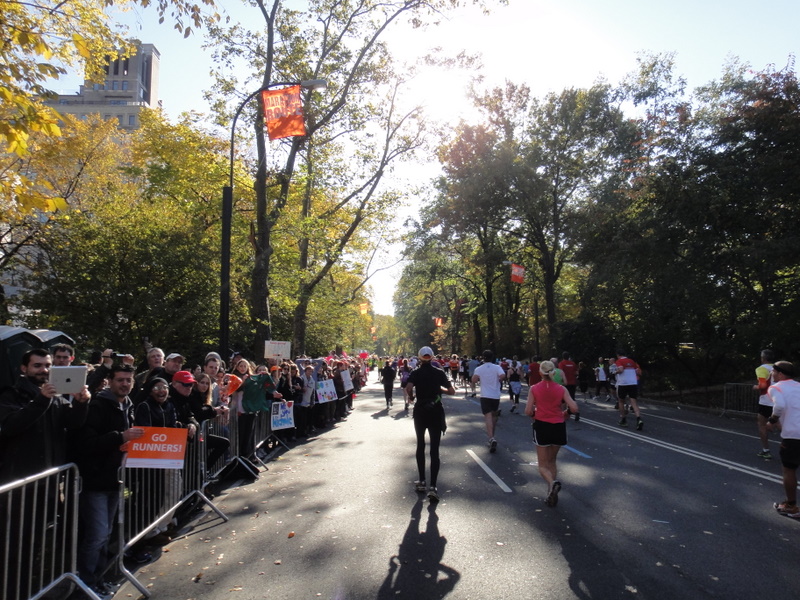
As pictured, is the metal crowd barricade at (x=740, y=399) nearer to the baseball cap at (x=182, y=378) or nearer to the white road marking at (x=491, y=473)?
the white road marking at (x=491, y=473)

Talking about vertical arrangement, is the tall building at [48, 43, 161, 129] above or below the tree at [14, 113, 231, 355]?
above

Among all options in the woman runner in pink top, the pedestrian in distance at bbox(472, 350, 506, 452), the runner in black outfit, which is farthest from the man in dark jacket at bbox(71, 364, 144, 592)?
the pedestrian in distance at bbox(472, 350, 506, 452)

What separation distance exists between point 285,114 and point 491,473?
365 inches

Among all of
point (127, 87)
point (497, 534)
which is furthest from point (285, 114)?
point (127, 87)

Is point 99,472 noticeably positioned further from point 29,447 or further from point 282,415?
point 282,415

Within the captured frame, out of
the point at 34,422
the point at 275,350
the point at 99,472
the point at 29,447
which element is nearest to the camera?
the point at 34,422

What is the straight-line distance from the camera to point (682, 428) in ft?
48.5

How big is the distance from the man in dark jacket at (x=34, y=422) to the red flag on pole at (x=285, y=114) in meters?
9.84

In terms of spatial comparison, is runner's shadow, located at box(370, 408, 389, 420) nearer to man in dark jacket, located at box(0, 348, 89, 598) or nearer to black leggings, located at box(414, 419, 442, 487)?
black leggings, located at box(414, 419, 442, 487)

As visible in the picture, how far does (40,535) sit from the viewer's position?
13.8 feet

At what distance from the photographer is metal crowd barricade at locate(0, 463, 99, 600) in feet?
12.4

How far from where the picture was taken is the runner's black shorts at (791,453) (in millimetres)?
6602

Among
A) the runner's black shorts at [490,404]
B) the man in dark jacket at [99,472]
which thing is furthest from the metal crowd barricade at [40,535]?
the runner's black shorts at [490,404]

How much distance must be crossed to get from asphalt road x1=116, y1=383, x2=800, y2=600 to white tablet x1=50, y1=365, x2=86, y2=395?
1.77 m
